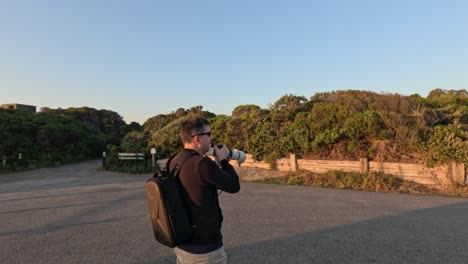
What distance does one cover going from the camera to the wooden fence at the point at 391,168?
33.8ft

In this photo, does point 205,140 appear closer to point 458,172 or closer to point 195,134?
point 195,134

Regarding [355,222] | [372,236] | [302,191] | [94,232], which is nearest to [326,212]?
[355,222]

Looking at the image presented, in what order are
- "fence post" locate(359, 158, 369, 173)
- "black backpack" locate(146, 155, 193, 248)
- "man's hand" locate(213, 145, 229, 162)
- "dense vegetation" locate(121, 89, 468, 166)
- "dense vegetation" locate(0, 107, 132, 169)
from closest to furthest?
"black backpack" locate(146, 155, 193, 248) < "man's hand" locate(213, 145, 229, 162) < "dense vegetation" locate(121, 89, 468, 166) < "fence post" locate(359, 158, 369, 173) < "dense vegetation" locate(0, 107, 132, 169)

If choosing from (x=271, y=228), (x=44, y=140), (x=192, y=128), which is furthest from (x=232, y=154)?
(x=44, y=140)

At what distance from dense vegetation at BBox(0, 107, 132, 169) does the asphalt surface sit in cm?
1335

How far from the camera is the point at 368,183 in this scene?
10.8 metres

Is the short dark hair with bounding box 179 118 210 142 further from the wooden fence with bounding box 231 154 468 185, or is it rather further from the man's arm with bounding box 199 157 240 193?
the wooden fence with bounding box 231 154 468 185

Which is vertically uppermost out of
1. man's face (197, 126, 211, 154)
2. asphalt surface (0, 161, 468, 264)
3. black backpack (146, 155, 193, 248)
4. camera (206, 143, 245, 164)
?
man's face (197, 126, 211, 154)

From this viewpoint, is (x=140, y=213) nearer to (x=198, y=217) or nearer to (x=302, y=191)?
(x=302, y=191)

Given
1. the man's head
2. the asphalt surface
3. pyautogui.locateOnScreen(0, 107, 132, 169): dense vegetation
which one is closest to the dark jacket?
the man's head

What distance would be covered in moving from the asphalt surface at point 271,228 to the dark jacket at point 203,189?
8.06ft

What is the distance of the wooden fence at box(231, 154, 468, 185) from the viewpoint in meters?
10.3

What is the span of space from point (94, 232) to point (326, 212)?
4.84 meters

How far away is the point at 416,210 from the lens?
7816mm
